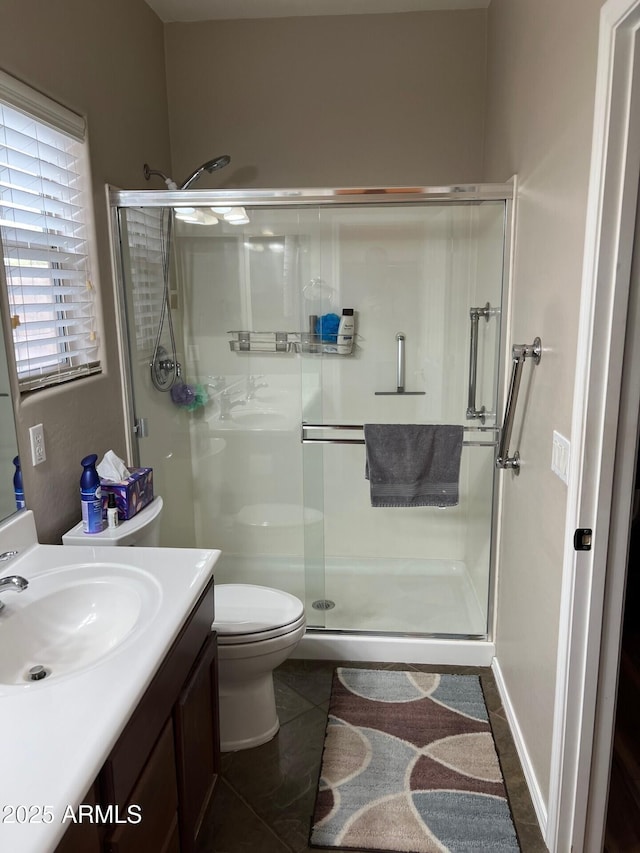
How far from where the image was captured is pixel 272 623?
207 centimetres

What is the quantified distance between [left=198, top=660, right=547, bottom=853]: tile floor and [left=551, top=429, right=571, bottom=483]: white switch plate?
3.43ft

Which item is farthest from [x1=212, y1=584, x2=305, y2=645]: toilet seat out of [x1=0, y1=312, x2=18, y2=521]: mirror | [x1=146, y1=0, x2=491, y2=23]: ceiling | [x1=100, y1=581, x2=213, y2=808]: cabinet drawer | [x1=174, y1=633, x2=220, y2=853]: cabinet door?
[x1=146, y1=0, x2=491, y2=23]: ceiling

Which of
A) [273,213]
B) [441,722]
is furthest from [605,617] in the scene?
[273,213]

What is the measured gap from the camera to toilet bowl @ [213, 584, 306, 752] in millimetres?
1996

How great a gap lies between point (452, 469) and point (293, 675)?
107cm

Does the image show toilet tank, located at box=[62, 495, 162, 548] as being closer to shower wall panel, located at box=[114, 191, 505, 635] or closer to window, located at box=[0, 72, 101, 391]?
window, located at box=[0, 72, 101, 391]

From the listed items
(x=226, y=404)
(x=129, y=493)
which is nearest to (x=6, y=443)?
(x=129, y=493)

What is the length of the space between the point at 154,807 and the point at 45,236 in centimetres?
162

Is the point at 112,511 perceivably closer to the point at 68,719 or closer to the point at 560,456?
the point at 68,719

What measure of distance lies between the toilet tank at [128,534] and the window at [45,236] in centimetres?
48

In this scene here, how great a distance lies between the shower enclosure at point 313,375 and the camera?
8.52 feet

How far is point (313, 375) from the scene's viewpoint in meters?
2.77

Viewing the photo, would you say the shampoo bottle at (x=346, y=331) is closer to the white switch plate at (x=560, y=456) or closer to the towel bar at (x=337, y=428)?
the towel bar at (x=337, y=428)

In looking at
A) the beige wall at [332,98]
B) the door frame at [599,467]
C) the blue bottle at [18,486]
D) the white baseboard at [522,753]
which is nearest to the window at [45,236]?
the blue bottle at [18,486]
